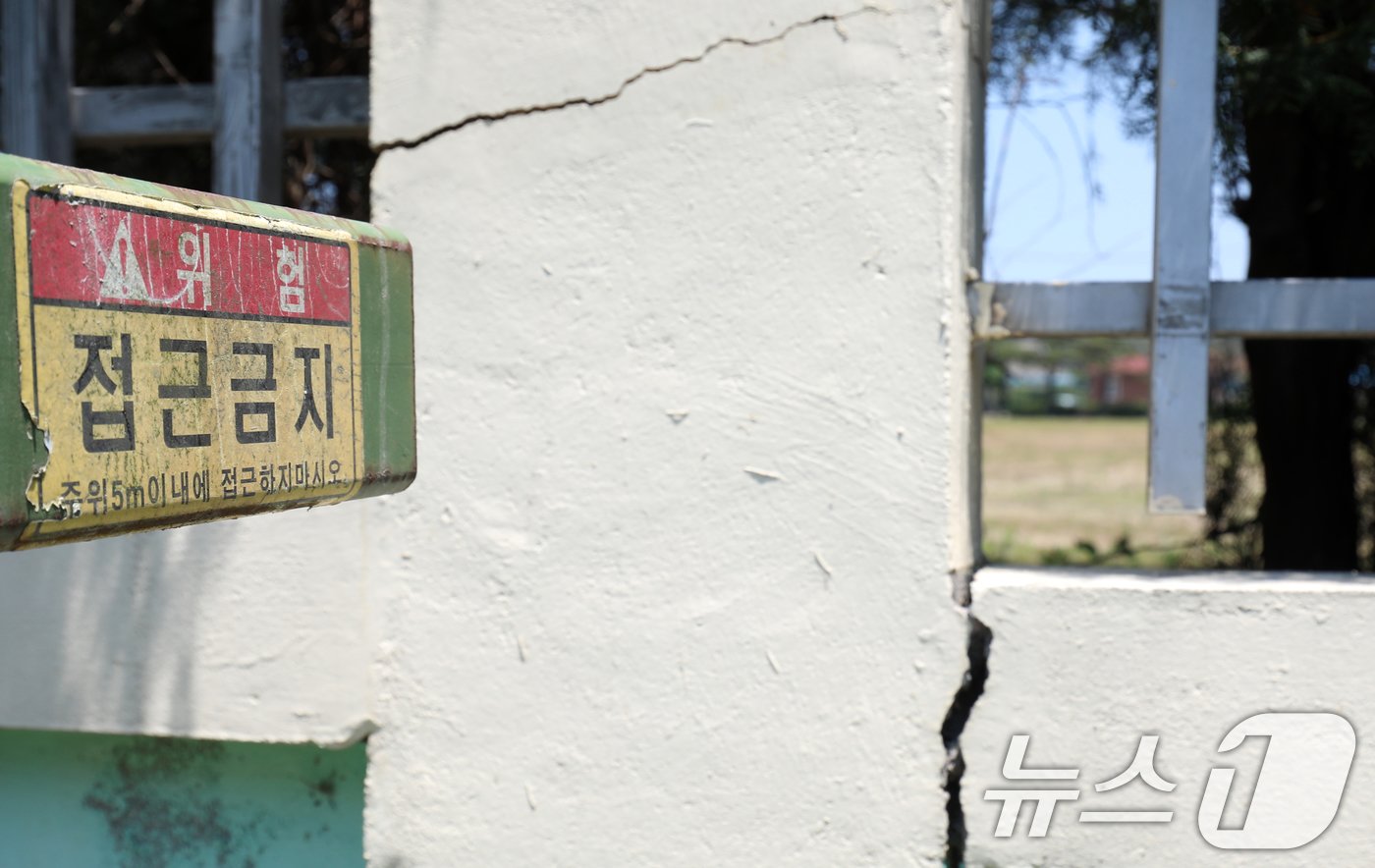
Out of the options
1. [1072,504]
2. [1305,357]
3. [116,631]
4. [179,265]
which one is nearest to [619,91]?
[179,265]

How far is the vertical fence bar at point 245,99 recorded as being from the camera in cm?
204

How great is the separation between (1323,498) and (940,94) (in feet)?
8.23

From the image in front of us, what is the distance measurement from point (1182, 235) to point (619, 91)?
0.79 m

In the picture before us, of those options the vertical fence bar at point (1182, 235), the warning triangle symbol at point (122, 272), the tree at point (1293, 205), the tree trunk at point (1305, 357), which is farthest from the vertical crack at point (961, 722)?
the tree trunk at point (1305, 357)

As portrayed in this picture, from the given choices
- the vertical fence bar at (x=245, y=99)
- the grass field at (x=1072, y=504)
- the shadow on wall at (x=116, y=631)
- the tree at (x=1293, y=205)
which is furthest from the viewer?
the grass field at (x=1072, y=504)

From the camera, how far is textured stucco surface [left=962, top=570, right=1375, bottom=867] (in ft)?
5.00

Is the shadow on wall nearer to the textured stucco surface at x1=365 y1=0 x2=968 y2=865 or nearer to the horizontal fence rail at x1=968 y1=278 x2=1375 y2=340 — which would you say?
the textured stucco surface at x1=365 y1=0 x2=968 y2=865

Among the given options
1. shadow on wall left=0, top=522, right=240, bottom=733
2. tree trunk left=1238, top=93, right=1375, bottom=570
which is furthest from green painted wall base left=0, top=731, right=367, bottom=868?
tree trunk left=1238, top=93, right=1375, bottom=570

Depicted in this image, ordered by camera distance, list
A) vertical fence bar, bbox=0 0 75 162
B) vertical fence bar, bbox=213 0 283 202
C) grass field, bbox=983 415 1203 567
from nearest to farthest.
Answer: vertical fence bar, bbox=213 0 283 202 → vertical fence bar, bbox=0 0 75 162 → grass field, bbox=983 415 1203 567

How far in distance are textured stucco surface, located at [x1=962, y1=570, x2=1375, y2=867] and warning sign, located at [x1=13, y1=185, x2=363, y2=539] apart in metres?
0.99

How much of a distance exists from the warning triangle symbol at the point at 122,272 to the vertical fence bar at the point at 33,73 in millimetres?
1700

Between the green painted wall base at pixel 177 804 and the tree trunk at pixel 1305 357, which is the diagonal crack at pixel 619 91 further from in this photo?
the tree trunk at pixel 1305 357

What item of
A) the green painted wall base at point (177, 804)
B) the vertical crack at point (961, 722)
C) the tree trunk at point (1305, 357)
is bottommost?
the green painted wall base at point (177, 804)

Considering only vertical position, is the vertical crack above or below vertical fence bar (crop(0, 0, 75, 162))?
below
